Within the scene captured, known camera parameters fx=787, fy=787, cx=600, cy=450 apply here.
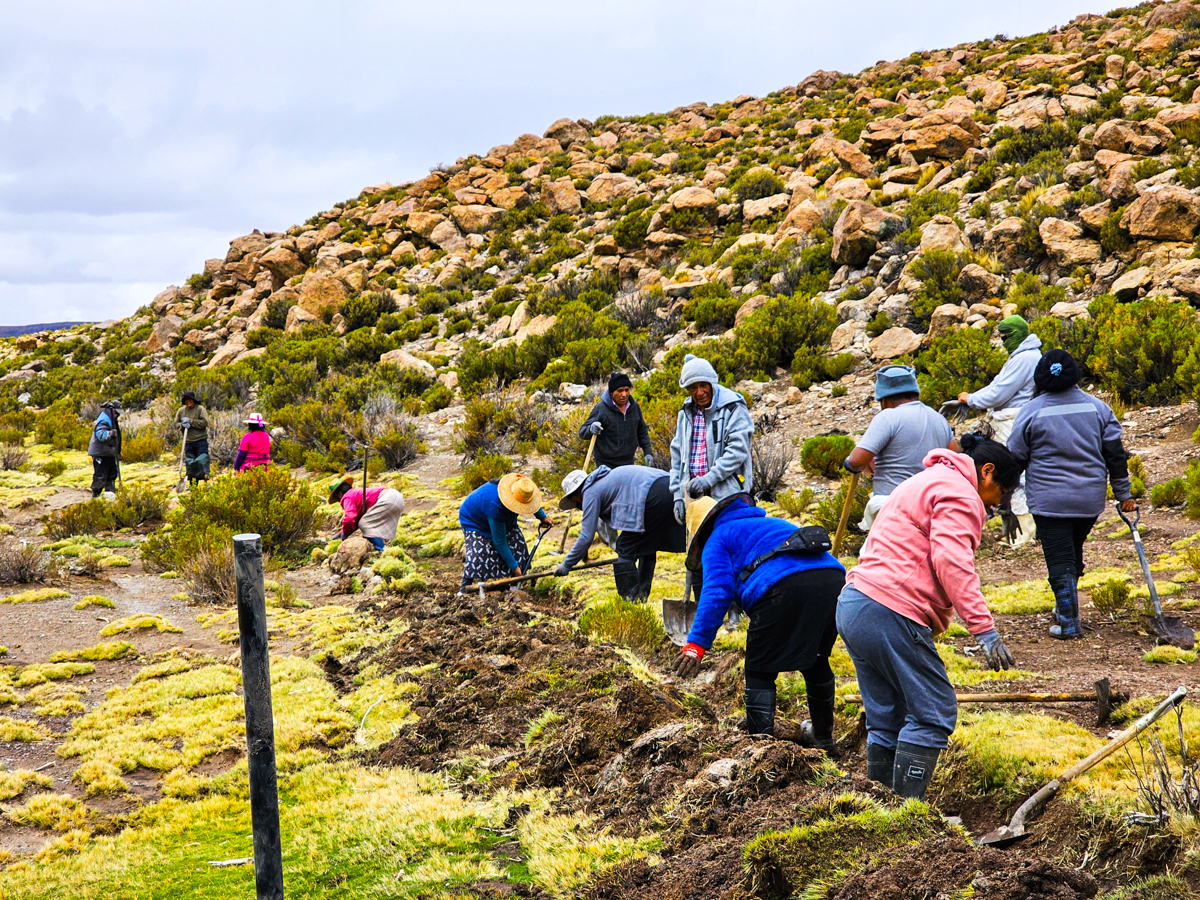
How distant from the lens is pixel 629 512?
638 cm

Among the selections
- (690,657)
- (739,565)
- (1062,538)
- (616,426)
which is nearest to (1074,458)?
(1062,538)

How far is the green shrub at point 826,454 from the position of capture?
10.1 meters

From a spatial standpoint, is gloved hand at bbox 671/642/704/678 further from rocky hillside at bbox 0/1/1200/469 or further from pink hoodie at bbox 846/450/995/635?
rocky hillside at bbox 0/1/1200/469

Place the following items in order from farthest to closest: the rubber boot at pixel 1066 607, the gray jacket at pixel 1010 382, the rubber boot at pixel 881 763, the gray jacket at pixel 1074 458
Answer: the gray jacket at pixel 1010 382
the rubber boot at pixel 1066 607
the gray jacket at pixel 1074 458
the rubber boot at pixel 881 763

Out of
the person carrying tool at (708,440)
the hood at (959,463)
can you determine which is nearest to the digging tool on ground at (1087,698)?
the hood at (959,463)

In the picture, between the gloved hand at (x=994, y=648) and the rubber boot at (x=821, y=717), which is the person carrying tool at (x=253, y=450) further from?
the gloved hand at (x=994, y=648)

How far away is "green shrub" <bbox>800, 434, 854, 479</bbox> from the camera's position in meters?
10.1

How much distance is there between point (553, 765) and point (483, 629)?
106 inches

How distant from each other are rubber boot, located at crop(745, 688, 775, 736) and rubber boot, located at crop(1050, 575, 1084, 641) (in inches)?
104

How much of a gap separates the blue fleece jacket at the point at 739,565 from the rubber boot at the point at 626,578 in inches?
117

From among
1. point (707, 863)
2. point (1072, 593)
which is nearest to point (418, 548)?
point (1072, 593)

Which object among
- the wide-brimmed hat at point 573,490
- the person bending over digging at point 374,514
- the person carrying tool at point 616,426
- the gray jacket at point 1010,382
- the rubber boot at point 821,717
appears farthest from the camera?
the person bending over digging at point 374,514

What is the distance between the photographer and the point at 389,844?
3.47 m

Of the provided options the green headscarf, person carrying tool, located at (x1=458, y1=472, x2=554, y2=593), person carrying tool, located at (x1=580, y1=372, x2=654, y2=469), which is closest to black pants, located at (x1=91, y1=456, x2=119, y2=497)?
person carrying tool, located at (x1=458, y1=472, x2=554, y2=593)
